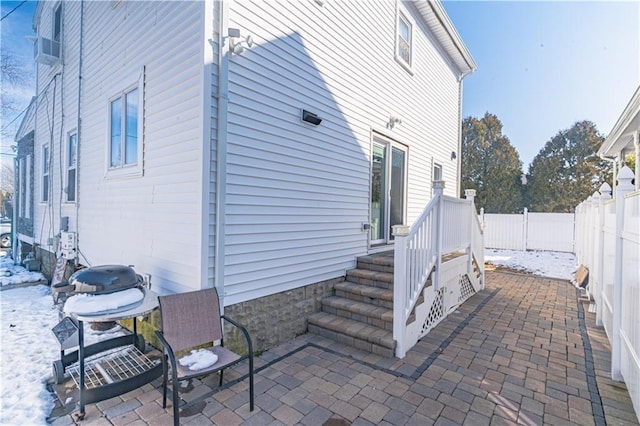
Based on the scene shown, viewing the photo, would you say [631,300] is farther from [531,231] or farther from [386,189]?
[531,231]

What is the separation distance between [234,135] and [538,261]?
37.2 ft

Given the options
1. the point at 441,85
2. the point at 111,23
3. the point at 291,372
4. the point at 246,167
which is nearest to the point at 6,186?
the point at 111,23

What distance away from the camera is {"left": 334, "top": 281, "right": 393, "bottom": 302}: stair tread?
421cm

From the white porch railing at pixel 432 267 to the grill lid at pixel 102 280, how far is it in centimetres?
293

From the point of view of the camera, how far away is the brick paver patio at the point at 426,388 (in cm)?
247

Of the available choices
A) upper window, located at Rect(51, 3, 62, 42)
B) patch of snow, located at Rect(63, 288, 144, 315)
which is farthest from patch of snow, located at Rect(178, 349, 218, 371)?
upper window, located at Rect(51, 3, 62, 42)

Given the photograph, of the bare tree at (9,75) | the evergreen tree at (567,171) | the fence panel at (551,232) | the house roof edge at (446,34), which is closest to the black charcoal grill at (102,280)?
the house roof edge at (446,34)

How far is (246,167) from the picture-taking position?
11.2ft

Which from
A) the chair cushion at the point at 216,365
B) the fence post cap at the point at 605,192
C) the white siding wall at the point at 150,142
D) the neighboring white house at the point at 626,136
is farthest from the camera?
the neighboring white house at the point at 626,136

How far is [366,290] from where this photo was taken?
4.45 m

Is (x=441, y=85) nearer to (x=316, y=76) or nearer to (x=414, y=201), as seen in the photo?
(x=414, y=201)

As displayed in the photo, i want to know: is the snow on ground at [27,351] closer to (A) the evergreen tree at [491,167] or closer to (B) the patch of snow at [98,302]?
(B) the patch of snow at [98,302]

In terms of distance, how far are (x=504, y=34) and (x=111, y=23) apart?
10.3 m

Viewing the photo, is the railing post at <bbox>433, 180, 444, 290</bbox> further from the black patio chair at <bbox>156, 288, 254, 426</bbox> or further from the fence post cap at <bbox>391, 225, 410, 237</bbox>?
the black patio chair at <bbox>156, 288, 254, 426</bbox>
